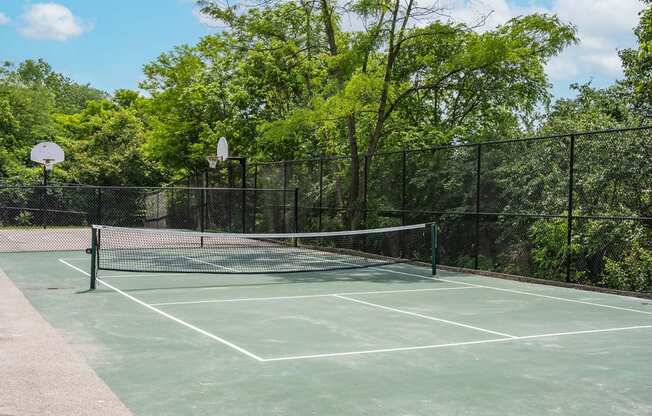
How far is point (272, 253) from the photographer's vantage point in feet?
72.3

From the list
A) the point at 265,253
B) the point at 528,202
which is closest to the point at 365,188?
the point at 265,253

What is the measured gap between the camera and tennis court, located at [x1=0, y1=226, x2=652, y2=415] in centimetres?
588

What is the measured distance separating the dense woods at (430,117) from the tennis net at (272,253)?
77cm

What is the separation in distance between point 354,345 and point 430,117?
71.9 ft

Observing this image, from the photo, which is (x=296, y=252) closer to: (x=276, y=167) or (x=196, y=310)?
(x=276, y=167)

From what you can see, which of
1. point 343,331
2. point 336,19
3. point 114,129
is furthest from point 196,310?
point 114,129

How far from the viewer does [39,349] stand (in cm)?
764

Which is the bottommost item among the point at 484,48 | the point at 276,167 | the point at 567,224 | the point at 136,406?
the point at 136,406

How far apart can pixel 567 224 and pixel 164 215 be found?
942 inches

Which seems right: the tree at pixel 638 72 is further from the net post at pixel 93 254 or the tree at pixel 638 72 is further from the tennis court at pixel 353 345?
the net post at pixel 93 254

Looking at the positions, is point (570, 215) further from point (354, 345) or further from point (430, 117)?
point (430, 117)

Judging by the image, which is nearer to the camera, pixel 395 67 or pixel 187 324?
pixel 187 324

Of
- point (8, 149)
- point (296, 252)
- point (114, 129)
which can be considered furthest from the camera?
point (8, 149)

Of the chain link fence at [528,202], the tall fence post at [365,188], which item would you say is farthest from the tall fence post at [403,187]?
the tall fence post at [365,188]
